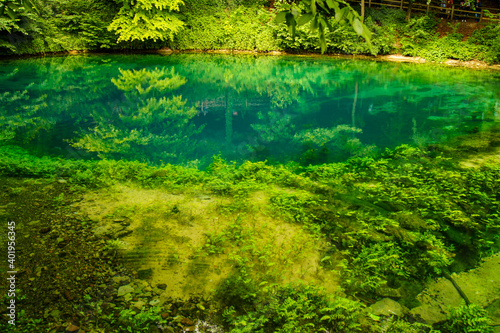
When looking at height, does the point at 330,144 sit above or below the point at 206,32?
below

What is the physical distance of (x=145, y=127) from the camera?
10383mm

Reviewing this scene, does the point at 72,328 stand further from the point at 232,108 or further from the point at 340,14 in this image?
the point at 232,108

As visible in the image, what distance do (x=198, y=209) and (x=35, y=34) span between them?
2412 cm

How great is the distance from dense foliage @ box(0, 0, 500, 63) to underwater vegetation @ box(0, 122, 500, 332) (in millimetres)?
16897

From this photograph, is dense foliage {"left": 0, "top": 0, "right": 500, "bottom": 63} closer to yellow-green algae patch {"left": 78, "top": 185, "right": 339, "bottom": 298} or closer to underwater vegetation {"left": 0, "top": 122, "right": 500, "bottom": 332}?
underwater vegetation {"left": 0, "top": 122, "right": 500, "bottom": 332}

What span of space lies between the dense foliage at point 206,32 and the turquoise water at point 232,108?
116 inches

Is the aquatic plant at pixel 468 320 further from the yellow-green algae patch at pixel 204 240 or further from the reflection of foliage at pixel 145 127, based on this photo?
the reflection of foliage at pixel 145 127

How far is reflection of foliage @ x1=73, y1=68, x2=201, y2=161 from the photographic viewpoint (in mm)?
8406

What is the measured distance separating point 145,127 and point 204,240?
7.18m

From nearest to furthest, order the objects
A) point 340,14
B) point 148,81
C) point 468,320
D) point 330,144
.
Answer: point 340,14 → point 468,320 → point 330,144 → point 148,81

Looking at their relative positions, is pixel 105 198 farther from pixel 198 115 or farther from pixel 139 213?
pixel 198 115

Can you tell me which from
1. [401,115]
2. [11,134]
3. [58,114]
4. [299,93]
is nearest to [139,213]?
[11,134]

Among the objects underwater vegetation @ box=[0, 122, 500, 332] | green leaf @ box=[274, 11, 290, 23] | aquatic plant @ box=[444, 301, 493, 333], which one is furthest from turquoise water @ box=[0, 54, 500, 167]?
green leaf @ box=[274, 11, 290, 23]

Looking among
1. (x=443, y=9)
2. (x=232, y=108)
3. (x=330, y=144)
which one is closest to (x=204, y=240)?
(x=330, y=144)
